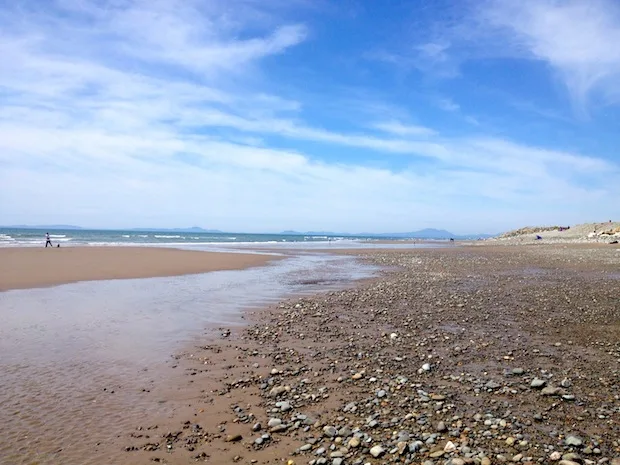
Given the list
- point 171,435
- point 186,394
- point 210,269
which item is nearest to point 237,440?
point 171,435

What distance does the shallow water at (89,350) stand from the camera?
5742 mm

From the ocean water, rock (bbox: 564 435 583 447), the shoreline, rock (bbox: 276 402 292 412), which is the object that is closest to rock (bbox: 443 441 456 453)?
the shoreline

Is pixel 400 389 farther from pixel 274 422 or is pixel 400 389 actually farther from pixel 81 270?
pixel 81 270

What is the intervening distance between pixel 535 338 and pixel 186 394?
8264 millimetres

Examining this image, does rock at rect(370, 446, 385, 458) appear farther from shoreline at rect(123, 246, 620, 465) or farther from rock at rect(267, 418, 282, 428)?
rock at rect(267, 418, 282, 428)

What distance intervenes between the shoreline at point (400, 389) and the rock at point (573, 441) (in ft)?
0.09

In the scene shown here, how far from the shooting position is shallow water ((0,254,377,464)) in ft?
18.8

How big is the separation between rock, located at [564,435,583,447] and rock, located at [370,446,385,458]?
7.67ft

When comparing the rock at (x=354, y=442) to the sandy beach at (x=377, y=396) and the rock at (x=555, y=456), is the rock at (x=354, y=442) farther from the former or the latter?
the rock at (x=555, y=456)

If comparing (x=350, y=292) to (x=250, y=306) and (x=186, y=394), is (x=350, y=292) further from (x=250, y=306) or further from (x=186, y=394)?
(x=186, y=394)

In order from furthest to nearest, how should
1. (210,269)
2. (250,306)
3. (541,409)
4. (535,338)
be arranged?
(210,269) < (250,306) < (535,338) < (541,409)

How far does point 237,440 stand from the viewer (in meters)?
5.59

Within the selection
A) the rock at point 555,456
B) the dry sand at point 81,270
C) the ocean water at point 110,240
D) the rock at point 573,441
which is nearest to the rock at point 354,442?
the rock at point 555,456

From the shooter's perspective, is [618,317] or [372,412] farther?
[618,317]
